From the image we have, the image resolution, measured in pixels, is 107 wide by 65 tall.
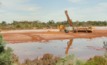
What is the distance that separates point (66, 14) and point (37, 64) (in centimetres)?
2349

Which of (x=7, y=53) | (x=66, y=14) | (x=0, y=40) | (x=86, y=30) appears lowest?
(x=86, y=30)

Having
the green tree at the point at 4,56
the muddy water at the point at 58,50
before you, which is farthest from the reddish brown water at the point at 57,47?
the green tree at the point at 4,56

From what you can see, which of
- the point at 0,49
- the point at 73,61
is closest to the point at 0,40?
the point at 0,49

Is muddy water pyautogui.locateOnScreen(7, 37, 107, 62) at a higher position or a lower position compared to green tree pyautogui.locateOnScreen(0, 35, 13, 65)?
lower

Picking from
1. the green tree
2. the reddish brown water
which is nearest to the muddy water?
the reddish brown water

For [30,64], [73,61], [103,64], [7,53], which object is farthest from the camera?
[30,64]

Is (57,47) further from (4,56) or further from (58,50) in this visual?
(4,56)

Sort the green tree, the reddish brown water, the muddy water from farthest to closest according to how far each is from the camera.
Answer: the reddish brown water < the muddy water < the green tree

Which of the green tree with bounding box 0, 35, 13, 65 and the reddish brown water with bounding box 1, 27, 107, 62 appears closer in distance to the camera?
the green tree with bounding box 0, 35, 13, 65

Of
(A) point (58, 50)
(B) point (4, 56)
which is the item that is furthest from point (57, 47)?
(B) point (4, 56)

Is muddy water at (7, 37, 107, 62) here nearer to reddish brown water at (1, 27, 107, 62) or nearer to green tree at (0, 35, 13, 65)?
reddish brown water at (1, 27, 107, 62)

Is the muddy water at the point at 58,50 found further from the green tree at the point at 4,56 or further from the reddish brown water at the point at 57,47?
the green tree at the point at 4,56

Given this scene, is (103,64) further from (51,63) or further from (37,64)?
(37,64)

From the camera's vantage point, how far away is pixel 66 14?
28.7m
